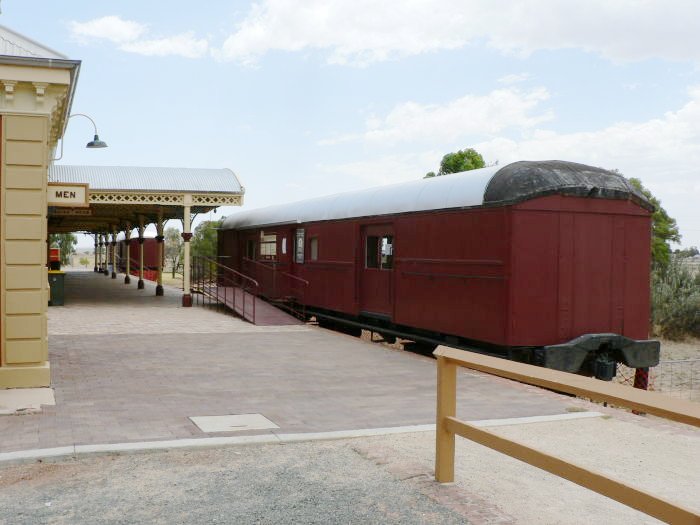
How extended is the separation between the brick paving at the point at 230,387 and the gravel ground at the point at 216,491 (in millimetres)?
780

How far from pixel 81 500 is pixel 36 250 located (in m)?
4.83

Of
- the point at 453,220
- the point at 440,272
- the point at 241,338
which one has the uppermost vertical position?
the point at 453,220

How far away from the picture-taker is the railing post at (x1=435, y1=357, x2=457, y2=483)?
16.9 feet

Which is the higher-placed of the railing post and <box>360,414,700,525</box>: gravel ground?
the railing post


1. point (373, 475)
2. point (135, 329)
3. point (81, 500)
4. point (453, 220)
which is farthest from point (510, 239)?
point (135, 329)

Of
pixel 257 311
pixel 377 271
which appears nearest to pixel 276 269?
pixel 257 311

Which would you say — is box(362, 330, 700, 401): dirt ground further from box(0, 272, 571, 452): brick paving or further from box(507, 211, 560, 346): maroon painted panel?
box(507, 211, 560, 346): maroon painted panel

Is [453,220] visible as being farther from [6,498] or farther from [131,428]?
[6,498]

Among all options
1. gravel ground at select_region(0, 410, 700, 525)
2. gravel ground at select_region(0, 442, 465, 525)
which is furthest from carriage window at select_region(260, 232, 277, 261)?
gravel ground at select_region(0, 442, 465, 525)

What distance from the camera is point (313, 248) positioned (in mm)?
17797

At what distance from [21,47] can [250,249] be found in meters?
14.6

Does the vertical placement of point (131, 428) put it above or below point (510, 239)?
below

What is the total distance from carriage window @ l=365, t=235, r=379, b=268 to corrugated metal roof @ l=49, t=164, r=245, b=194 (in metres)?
7.58

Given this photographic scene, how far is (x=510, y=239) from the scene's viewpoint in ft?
34.0
